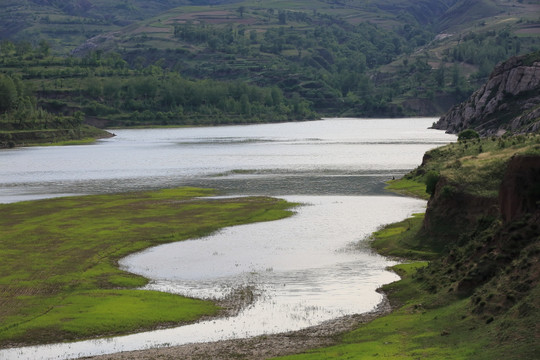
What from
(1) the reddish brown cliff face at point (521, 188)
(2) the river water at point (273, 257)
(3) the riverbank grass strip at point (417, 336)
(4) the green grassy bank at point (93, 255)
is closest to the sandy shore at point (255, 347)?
(3) the riverbank grass strip at point (417, 336)

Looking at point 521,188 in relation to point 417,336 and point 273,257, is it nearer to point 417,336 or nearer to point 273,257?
point 417,336

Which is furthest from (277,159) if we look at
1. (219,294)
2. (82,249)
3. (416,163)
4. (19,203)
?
(219,294)

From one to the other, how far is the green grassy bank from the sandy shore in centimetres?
564

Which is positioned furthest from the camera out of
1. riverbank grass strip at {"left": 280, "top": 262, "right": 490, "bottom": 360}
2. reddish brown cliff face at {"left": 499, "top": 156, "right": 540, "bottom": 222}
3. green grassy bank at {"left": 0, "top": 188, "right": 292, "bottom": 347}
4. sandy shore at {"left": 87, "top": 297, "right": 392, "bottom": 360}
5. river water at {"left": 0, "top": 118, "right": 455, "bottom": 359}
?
green grassy bank at {"left": 0, "top": 188, "right": 292, "bottom": 347}

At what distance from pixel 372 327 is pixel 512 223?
11.7m

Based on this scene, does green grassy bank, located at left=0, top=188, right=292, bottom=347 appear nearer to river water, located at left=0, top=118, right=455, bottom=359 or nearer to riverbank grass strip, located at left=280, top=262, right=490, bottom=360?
river water, located at left=0, top=118, right=455, bottom=359

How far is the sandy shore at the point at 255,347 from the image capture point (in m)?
44.7

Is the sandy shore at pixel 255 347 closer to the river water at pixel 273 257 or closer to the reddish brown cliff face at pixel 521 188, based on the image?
the river water at pixel 273 257

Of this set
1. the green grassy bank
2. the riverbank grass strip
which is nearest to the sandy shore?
the riverbank grass strip

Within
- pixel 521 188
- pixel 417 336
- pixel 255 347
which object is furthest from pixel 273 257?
pixel 417 336

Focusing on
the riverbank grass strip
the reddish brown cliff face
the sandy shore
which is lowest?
the sandy shore

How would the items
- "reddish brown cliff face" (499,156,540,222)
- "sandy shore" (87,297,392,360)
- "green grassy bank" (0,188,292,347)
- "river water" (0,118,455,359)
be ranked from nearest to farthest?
"sandy shore" (87,297,392,360) → "reddish brown cliff face" (499,156,540,222) → "river water" (0,118,455,359) → "green grassy bank" (0,188,292,347)

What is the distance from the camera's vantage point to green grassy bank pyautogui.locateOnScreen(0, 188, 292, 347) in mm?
51675

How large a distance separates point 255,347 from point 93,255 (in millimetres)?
31789
